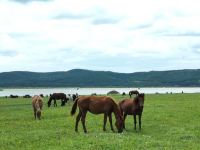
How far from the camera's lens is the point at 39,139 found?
876 inches

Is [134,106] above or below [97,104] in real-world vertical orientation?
below

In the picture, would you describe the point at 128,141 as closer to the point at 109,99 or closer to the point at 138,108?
the point at 109,99

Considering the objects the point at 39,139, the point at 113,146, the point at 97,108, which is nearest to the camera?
the point at 113,146

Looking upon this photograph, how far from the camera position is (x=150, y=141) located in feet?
69.1

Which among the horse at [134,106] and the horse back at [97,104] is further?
the horse at [134,106]

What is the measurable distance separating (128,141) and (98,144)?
5.93ft

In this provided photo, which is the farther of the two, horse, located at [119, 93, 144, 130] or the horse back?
horse, located at [119, 93, 144, 130]

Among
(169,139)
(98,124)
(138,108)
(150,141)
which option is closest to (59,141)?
(150,141)

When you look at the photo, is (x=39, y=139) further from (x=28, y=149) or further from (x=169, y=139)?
(x=169, y=139)

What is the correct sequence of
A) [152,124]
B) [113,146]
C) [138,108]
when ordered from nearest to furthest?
1. [113,146]
2. [138,108]
3. [152,124]

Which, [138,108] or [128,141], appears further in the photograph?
[138,108]

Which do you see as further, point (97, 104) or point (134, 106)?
point (134, 106)

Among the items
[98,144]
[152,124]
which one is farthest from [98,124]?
[98,144]

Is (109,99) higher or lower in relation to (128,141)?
higher
